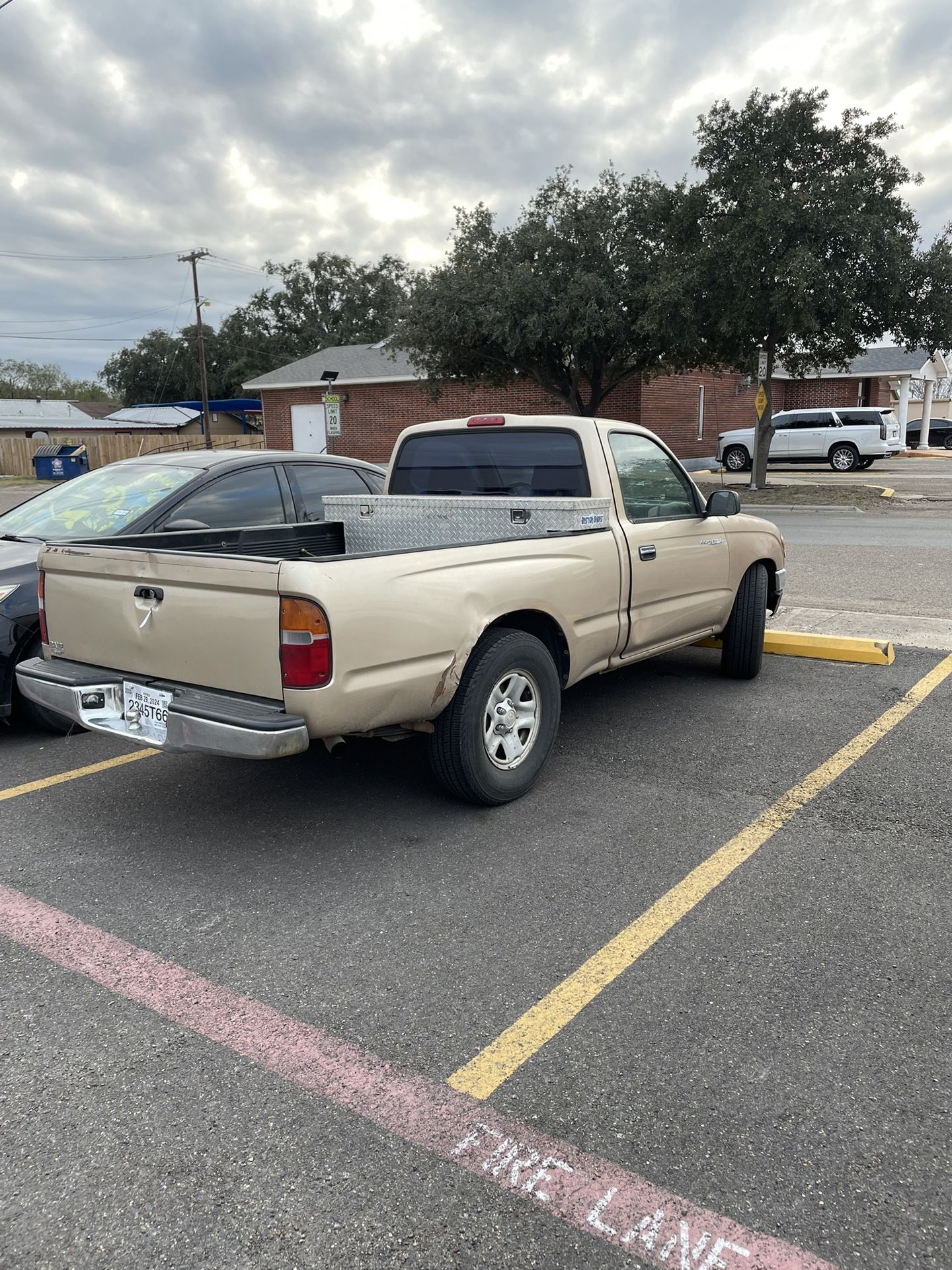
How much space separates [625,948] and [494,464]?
3.14 meters

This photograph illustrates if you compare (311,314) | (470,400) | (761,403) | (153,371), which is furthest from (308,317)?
(761,403)

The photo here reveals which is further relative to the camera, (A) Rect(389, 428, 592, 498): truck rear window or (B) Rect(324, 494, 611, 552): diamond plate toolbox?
(A) Rect(389, 428, 592, 498): truck rear window

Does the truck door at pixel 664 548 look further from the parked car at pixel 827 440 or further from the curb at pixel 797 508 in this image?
the parked car at pixel 827 440

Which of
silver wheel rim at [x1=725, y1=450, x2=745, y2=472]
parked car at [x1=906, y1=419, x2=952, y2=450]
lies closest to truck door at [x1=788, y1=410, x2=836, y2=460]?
silver wheel rim at [x1=725, y1=450, x2=745, y2=472]

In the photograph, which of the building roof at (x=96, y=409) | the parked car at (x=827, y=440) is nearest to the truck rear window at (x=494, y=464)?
the parked car at (x=827, y=440)

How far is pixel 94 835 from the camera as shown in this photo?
4.13 m

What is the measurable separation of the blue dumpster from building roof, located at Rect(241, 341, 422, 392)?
26.7 ft

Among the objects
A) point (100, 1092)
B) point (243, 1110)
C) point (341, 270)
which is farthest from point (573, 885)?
point (341, 270)

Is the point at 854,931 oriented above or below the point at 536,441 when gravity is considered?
below

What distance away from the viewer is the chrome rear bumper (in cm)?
341

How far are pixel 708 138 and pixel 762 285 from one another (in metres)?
3.71

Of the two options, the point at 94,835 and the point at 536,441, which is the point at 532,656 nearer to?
the point at 536,441

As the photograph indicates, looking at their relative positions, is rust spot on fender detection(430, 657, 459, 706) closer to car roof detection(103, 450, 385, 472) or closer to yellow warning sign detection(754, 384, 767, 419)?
car roof detection(103, 450, 385, 472)

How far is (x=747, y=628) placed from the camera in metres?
6.26
